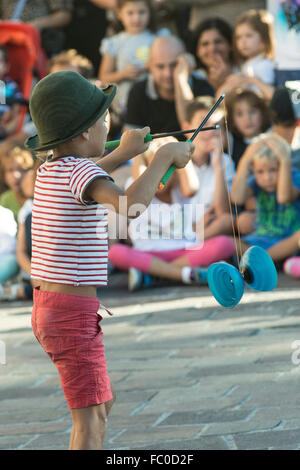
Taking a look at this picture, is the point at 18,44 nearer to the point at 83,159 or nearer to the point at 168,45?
the point at 168,45

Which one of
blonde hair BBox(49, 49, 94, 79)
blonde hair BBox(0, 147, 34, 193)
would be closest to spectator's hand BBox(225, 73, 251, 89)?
blonde hair BBox(49, 49, 94, 79)

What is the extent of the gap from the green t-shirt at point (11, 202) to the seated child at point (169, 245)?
2.61ft

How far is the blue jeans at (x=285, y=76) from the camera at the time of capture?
6.11 meters

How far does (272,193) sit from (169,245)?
760mm

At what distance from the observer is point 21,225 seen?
589cm

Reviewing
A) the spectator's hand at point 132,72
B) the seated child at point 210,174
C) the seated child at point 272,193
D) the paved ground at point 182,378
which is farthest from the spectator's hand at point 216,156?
the spectator's hand at point 132,72

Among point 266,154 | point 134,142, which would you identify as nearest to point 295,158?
point 266,154

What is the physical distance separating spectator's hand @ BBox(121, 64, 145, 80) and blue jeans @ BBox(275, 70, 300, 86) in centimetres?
116

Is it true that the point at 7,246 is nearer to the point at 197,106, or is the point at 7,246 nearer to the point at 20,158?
the point at 20,158

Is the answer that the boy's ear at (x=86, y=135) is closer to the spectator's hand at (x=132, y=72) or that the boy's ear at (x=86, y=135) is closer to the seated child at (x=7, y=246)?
the seated child at (x=7, y=246)

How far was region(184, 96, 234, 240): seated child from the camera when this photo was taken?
5.71 meters
